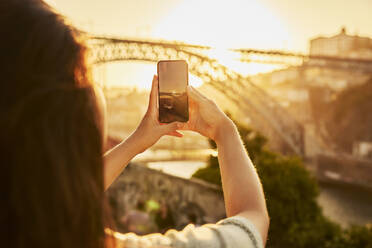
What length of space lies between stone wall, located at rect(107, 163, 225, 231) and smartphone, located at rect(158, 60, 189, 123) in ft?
19.7

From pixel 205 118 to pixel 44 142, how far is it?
0.55 m

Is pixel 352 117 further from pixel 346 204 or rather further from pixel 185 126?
pixel 185 126

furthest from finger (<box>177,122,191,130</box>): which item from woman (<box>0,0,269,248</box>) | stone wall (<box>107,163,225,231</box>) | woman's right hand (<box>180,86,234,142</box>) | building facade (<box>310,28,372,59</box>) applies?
building facade (<box>310,28,372,59</box>)

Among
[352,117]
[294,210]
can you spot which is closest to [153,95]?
[294,210]

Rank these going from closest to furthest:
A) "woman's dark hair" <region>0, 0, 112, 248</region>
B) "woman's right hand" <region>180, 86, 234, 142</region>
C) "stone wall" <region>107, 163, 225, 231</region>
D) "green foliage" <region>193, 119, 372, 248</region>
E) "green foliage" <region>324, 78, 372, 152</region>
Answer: "woman's dark hair" <region>0, 0, 112, 248</region> < "woman's right hand" <region>180, 86, 234, 142</region> < "green foliage" <region>193, 119, 372, 248</region> < "stone wall" <region>107, 163, 225, 231</region> < "green foliage" <region>324, 78, 372, 152</region>

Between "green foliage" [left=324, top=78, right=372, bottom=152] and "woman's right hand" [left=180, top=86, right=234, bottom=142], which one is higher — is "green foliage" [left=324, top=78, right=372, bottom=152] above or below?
below

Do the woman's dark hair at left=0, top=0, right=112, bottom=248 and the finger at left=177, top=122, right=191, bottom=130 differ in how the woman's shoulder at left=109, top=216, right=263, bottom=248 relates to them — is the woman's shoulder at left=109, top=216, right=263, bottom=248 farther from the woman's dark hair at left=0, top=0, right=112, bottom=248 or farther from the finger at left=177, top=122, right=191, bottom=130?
the finger at left=177, top=122, right=191, bottom=130

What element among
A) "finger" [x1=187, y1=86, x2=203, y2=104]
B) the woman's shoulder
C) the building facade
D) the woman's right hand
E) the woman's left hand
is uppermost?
the building facade

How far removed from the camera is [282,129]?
26.5m

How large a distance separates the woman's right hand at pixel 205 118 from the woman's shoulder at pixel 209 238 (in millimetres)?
307

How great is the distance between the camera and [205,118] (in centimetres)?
115

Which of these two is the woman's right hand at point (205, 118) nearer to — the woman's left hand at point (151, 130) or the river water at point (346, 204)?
the woman's left hand at point (151, 130)

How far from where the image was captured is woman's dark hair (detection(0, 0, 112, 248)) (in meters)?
0.70

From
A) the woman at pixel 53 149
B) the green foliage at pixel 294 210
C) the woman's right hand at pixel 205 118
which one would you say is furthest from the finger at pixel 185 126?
the green foliage at pixel 294 210
